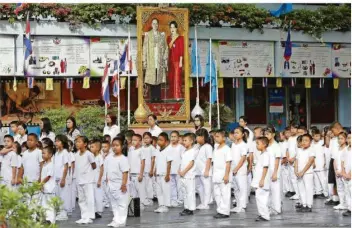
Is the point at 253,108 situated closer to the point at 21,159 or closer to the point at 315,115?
the point at 315,115

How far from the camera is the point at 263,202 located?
14.2m

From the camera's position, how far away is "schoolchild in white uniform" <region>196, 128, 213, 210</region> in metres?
15.6

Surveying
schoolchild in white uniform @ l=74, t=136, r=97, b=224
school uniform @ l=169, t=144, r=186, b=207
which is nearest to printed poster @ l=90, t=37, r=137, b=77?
school uniform @ l=169, t=144, r=186, b=207

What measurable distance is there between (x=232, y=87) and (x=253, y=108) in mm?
1358

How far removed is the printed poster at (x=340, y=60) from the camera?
30.1 m

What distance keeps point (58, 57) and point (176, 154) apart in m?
10.3

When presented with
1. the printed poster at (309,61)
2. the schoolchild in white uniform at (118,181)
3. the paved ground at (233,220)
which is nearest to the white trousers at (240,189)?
the paved ground at (233,220)

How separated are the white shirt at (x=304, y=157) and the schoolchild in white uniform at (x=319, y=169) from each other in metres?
1.03

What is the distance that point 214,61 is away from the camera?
25797 millimetres

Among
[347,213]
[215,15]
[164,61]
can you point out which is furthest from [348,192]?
[215,15]

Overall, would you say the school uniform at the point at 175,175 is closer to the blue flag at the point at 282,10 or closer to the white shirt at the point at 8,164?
the white shirt at the point at 8,164

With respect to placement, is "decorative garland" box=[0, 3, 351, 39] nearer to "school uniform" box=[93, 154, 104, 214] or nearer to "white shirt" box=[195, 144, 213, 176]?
"white shirt" box=[195, 144, 213, 176]

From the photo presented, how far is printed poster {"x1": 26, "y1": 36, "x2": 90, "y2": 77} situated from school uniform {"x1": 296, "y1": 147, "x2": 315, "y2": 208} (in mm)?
11610

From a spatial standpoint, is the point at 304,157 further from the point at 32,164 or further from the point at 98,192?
the point at 32,164
